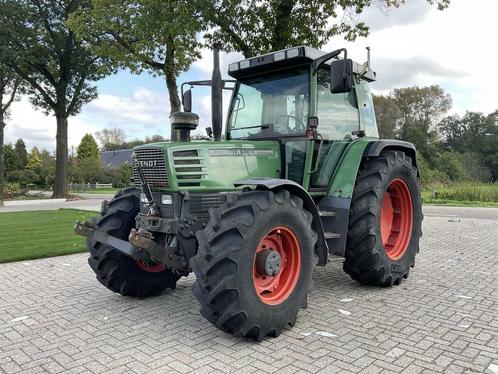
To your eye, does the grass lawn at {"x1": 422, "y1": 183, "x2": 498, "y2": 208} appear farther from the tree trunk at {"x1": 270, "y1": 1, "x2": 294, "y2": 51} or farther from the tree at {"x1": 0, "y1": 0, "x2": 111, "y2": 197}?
the tree at {"x1": 0, "y1": 0, "x2": 111, "y2": 197}

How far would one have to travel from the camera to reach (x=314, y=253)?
4.12 m

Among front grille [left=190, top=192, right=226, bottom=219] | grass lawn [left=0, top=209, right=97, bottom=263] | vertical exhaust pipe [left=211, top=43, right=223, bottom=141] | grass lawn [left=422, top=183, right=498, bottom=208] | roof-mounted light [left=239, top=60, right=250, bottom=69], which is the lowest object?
grass lawn [left=0, top=209, right=97, bottom=263]

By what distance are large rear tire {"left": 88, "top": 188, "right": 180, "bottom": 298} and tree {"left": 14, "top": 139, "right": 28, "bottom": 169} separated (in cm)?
4518

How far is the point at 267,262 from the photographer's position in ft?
12.3

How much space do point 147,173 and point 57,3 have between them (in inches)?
918

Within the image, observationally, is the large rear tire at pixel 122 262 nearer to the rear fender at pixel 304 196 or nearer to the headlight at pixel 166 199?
the headlight at pixel 166 199

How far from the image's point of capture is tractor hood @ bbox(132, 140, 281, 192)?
4.03m

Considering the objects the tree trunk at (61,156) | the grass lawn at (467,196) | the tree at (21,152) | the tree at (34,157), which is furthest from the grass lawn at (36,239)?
the tree at (34,157)

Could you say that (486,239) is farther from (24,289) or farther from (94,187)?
(94,187)

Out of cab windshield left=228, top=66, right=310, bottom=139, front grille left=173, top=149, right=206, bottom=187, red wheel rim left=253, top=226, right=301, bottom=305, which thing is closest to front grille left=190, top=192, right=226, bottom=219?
front grille left=173, top=149, right=206, bottom=187

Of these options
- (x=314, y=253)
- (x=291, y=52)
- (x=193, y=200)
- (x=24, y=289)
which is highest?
(x=291, y=52)

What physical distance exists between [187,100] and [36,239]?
230 inches

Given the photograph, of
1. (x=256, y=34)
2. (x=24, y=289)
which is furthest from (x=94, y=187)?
(x=24, y=289)

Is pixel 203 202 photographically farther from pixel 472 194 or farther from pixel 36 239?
pixel 472 194
